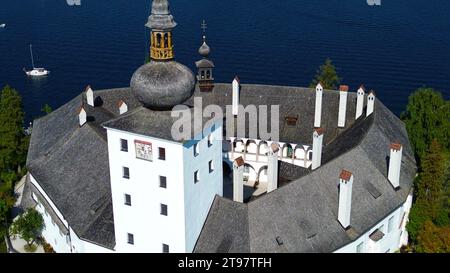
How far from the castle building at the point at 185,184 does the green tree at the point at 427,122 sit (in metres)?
5.87

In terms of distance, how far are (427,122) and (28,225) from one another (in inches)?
1556

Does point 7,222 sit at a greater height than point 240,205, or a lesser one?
lesser

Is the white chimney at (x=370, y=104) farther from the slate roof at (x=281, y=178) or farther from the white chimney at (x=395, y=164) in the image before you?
the white chimney at (x=395, y=164)

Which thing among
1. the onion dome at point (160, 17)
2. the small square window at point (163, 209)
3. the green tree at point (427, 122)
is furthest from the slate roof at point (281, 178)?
the onion dome at point (160, 17)

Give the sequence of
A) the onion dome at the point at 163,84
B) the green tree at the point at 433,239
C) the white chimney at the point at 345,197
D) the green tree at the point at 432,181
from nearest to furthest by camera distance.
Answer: the onion dome at the point at 163,84
the white chimney at the point at 345,197
the green tree at the point at 433,239
the green tree at the point at 432,181

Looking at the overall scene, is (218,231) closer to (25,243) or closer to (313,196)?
(313,196)

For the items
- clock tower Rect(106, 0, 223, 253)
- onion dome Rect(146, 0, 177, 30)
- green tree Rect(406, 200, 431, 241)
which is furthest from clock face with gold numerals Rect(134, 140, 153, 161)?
green tree Rect(406, 200, 431, 241)

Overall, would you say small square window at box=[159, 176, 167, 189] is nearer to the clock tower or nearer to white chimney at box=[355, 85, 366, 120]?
the clock tower

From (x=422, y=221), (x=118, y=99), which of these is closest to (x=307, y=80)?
(x=118, y=99)

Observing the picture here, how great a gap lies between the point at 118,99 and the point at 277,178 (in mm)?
21626

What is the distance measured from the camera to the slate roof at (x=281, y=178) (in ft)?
142

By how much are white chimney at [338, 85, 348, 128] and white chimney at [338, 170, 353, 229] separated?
19.1 meters

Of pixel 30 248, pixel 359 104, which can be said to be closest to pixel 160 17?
pixel 30 248

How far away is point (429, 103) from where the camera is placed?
6856 cm
